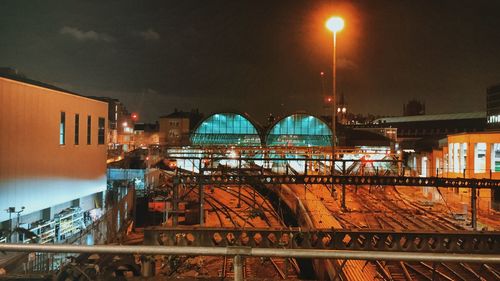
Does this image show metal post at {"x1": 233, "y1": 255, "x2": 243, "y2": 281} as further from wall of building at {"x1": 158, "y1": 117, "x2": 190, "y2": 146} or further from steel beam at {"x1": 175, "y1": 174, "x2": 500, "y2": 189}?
wall of building at {"x1": 158, "y1": 117, "x2": 190, "y2": 146}

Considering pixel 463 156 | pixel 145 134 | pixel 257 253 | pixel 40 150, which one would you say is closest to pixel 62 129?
pixel 40 150

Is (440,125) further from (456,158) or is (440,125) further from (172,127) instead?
(456,158)

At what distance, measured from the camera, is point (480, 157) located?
21031 mm

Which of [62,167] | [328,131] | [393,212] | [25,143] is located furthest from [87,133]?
[328,131]

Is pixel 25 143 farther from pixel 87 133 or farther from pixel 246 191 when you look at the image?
pixel 246 191

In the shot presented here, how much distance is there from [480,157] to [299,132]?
21566 mm

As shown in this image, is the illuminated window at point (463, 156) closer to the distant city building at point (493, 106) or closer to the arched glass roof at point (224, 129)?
the distant city building at point (493, 106)

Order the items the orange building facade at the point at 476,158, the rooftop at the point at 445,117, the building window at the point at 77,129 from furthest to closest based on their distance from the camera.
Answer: the rooftop at the point at 445,117 < the orange building facade at the point at 476,158 < the building window at the point at 77,129

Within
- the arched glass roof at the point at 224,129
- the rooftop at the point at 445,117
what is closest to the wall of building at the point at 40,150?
the arched glass roof at the point at 224,129

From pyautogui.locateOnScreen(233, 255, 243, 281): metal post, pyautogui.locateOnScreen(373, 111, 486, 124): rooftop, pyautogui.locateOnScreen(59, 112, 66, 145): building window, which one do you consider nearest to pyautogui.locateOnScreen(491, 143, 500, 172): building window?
pyautogui.locateOnScreen(59, 112, 66, 145): building window

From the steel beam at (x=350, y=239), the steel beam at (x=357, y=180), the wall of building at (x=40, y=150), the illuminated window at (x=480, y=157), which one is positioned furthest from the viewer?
the illuminated window at (x=480, y=157)

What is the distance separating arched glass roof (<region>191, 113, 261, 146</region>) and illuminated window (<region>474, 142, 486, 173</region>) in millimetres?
23620

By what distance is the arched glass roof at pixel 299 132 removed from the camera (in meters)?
40.9

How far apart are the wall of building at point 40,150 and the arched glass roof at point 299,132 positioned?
2591 centimetres
